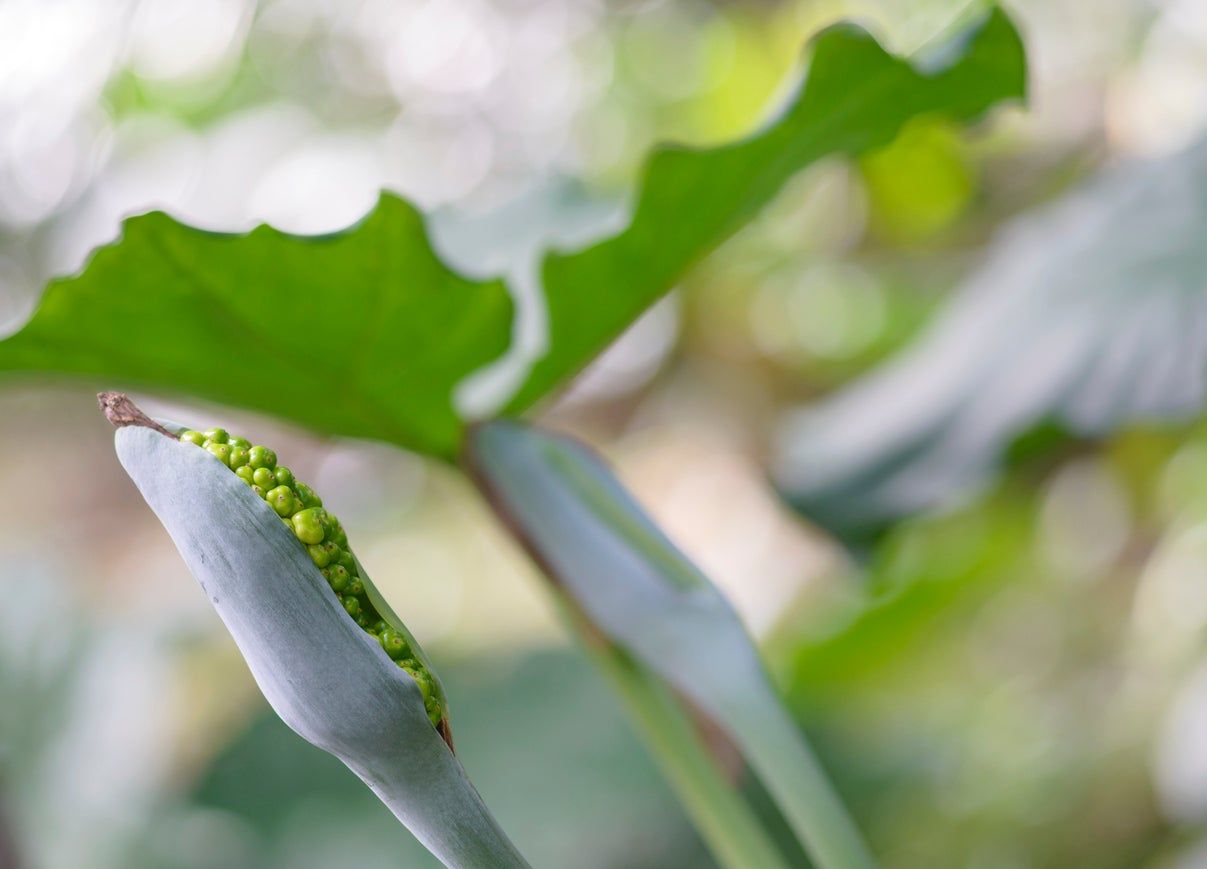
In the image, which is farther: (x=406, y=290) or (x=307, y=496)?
(x=406, y=290)

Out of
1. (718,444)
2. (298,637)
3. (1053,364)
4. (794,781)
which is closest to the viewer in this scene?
(298,637)

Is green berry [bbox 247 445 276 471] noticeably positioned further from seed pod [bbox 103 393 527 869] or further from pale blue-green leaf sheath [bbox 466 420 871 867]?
pale blue-green leaf sheath [bbox 466 420 871 867]

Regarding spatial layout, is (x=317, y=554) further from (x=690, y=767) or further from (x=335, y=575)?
(x=690, y=767)

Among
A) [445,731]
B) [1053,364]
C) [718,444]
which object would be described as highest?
[445,731]

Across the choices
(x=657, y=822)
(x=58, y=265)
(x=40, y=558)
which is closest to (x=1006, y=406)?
(x=657, y=822)

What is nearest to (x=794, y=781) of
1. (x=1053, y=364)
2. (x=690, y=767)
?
(x=690, y=767)

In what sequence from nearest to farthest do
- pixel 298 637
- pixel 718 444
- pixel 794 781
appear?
1. pixel 298 637
2. pixel 794 781
3. pixel 718 444

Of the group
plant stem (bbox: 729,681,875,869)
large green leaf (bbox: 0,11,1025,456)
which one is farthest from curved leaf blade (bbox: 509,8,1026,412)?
plant stem (bbox: 729,681,875,869)

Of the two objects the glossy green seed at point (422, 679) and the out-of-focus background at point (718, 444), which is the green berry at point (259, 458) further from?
the out-of-focus background at point (718, 444)
